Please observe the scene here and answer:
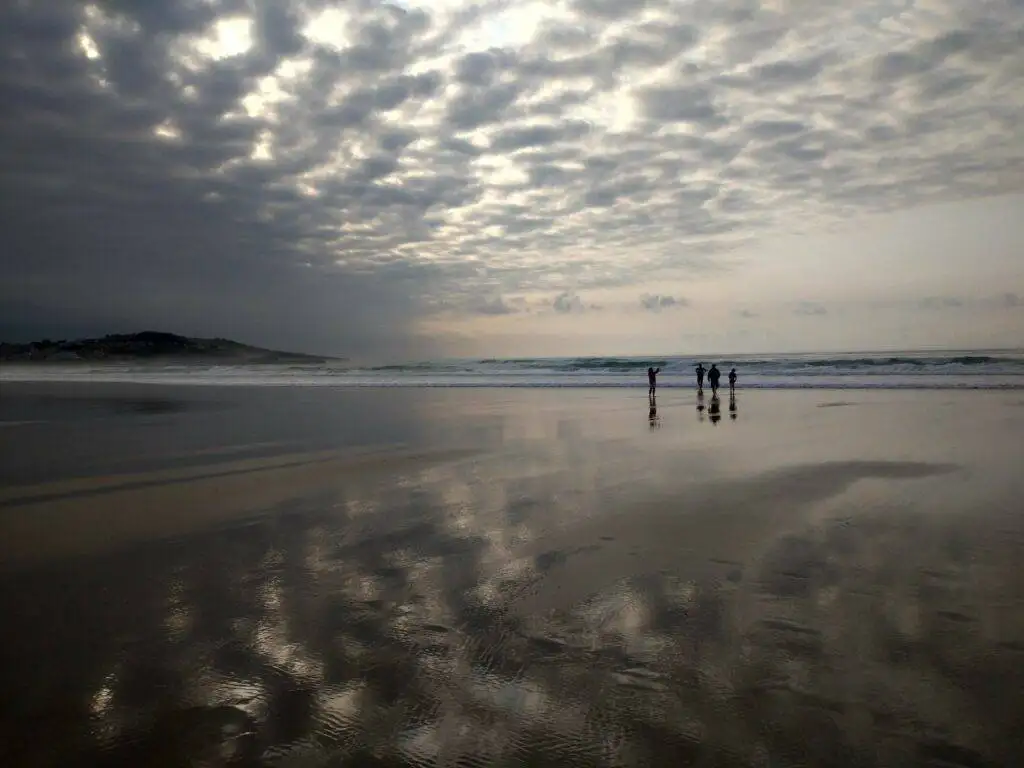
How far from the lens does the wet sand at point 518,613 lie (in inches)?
132

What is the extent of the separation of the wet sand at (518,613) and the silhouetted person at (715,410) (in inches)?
282

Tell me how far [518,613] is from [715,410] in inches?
716

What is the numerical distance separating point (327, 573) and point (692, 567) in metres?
3.38

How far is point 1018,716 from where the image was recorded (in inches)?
135

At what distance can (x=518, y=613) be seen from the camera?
4953 millimetres

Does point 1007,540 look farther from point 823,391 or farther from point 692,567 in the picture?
point 823,391

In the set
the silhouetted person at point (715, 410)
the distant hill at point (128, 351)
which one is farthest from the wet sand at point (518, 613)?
the distant hill at point (128, 351)

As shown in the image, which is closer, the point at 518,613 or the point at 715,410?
the point at 518,613

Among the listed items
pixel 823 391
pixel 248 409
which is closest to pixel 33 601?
pixel 248 409

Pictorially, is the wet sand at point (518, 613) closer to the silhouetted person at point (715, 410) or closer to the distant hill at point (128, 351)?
the silhouetted person at point (715, 410)

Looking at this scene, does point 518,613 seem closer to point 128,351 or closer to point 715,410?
point 715,410

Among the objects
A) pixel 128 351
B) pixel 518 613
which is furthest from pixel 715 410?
pixel 128 351

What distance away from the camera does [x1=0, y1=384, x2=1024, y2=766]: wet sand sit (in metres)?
3.36

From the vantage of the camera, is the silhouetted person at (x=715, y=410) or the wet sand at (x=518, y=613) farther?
the silhouetted person at (x=715, y=410)
